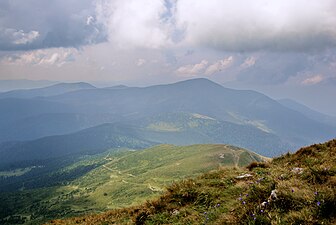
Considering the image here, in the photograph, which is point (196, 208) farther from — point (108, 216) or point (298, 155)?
point (298, 155)

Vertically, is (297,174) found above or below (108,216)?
above

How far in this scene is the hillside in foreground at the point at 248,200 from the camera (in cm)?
758

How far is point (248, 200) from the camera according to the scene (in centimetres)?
939

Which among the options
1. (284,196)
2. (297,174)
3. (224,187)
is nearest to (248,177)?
(224,187)

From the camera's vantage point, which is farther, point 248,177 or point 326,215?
point 248,177

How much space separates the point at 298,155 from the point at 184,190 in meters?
7.88

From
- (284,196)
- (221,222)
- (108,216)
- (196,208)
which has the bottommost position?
(108,216)

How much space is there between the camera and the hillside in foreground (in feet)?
24.9

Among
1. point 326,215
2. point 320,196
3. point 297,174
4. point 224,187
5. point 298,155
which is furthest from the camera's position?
point 298,155

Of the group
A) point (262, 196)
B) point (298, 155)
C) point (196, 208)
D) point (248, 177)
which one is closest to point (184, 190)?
point (196, 208)

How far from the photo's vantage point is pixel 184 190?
12.8m

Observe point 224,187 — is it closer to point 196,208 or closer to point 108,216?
point 196,208

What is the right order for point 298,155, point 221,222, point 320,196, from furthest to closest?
point 298,155 → point 221,222 → point 320,196

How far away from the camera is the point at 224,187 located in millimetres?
12406
